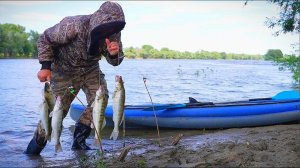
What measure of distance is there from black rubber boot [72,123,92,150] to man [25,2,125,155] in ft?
0.06

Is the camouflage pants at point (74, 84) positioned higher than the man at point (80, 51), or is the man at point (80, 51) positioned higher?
the man at point (80, 51)

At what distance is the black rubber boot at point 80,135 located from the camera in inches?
288

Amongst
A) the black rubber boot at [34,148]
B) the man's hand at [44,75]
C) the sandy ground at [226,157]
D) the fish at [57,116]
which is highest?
the man's hand at [44,75]

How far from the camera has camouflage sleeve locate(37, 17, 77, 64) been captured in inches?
248

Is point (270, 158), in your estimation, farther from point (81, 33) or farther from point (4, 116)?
point (4, 116)

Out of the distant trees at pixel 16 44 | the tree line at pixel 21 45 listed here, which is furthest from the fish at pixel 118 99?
the distant trees at pixel 16 44

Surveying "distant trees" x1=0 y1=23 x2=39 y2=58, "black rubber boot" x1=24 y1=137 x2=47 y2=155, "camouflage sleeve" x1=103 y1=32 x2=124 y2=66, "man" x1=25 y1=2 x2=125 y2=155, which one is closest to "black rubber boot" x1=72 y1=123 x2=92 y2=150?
"man" x1=25 y1=2 x2=125 y2=155

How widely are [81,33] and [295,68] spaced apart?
14031 mm

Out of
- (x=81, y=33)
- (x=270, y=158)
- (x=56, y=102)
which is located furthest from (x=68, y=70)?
(x=270, y=158)

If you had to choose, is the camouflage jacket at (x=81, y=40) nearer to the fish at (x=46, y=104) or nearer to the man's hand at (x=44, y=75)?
the man's hand at (x=44, y=75)

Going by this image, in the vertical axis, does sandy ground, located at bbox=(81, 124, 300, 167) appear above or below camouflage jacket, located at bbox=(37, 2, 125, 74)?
below

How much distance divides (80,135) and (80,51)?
1.80 meters

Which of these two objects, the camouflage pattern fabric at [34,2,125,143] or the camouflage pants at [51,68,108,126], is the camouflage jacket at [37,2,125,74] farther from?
the camouflage pants at [51,68,108,126]

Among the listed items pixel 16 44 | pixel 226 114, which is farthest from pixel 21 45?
pixel 226 114
